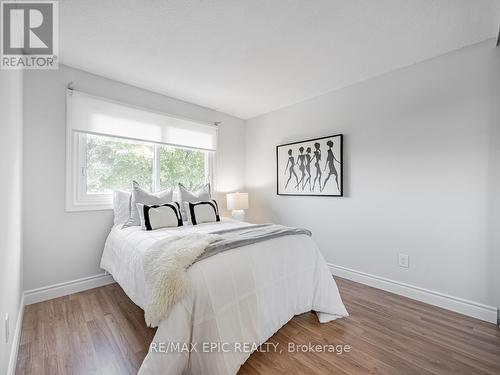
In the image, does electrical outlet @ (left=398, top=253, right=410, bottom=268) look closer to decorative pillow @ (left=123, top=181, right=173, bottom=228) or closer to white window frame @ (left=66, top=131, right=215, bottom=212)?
decorative pillow @ (left=123, top=181, right=173, bottom=228)

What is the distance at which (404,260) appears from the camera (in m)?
2.50

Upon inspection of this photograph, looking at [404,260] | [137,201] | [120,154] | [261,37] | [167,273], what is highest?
[261,37]

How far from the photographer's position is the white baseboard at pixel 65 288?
226 cm

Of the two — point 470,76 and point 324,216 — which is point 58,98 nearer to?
point 324,216

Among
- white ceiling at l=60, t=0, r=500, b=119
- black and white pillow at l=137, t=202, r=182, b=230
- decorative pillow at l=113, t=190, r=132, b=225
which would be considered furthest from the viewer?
decorative pillow at l=113, t=190, r=132, b=225

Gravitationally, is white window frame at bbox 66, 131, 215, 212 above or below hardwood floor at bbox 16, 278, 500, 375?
above

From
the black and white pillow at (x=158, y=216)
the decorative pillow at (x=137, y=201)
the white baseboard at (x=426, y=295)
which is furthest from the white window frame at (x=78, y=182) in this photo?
the white baseboard at (x=426, y=295)

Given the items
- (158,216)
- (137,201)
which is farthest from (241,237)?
(137,201)

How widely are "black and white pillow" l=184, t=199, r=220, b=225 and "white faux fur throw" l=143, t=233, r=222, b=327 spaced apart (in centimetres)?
116

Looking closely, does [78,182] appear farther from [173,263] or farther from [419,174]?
[419,174]

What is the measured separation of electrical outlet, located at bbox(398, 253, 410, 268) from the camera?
2475 millimetres

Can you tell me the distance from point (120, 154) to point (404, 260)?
3.50m

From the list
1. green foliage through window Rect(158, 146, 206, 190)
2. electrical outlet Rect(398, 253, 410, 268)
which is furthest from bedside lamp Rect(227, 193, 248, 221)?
electrical outlet Rect(398, 253, 410, 268)

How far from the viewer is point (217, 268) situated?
1466mm
